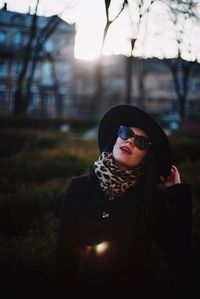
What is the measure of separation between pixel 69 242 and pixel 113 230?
0.29 meters

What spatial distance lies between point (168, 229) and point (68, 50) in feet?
194

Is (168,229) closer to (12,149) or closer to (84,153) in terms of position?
(84,153)

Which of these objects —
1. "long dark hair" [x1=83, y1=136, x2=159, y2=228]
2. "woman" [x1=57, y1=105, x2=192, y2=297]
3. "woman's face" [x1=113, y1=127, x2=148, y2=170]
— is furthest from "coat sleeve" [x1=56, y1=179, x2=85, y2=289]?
"woman's face" [x1=113, y1=127, x2=148, y2=170]

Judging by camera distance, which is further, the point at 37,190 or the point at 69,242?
the point at 37,190

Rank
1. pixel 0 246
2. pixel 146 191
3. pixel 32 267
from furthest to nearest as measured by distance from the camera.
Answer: pixel 0 246, pixel 32 267, pixel 146 191

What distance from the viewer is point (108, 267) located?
7.75 feet

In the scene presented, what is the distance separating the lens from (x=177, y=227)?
232 cm

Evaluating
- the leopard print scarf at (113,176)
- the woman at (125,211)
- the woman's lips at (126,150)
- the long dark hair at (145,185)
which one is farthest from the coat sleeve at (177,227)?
the woman's lips at (126,150)

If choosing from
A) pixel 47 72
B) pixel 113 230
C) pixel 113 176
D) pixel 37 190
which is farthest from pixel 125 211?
pixel 47 72

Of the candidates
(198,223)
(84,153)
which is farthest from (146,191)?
(84,153)

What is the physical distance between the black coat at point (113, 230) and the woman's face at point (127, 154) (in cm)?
18

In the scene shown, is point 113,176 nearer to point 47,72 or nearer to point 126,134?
point 126,134

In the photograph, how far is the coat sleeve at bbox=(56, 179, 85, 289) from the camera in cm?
229

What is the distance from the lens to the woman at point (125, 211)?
Result: 89.7 inches
